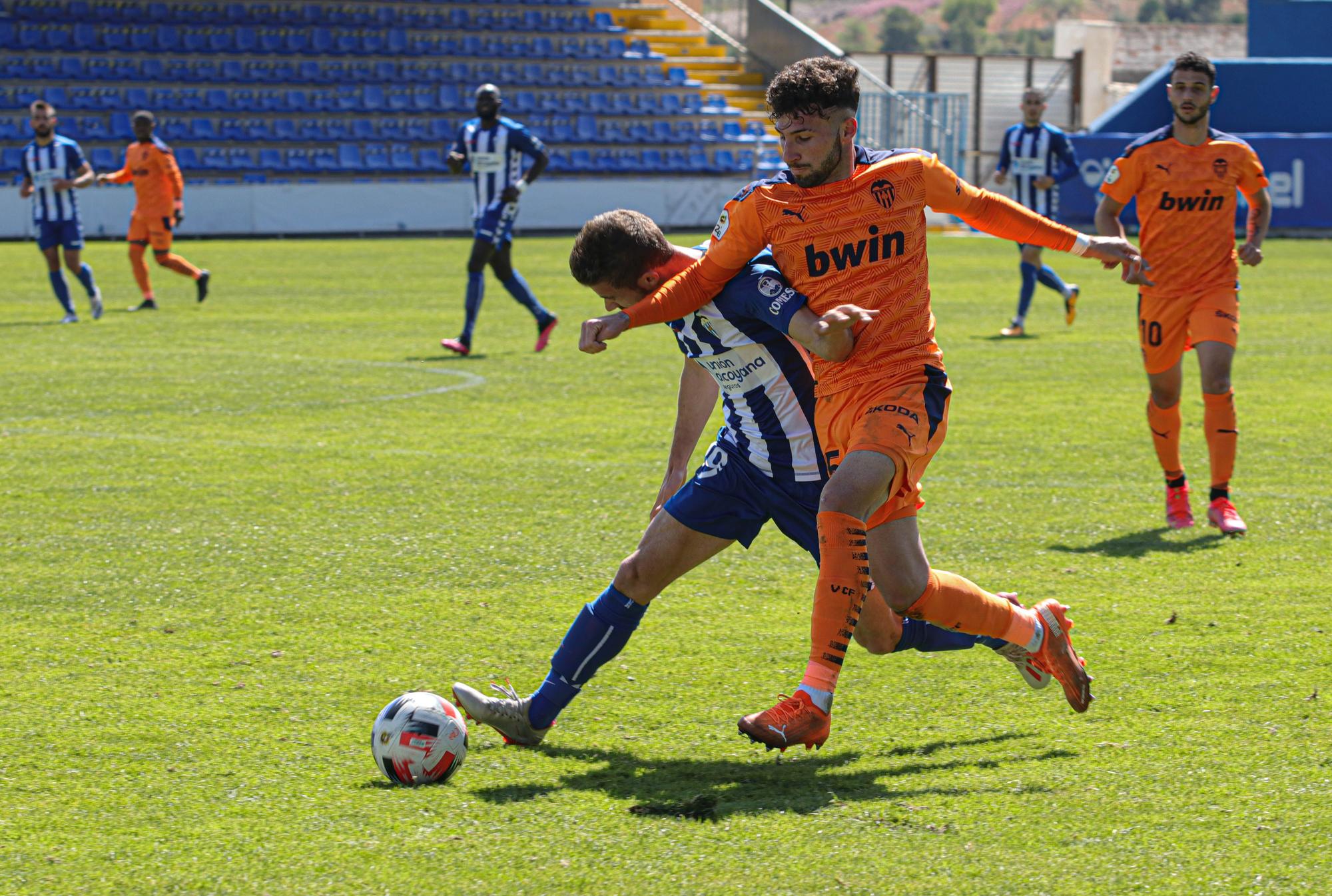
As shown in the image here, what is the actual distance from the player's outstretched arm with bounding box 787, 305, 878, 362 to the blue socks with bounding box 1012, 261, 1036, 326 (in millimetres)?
11447

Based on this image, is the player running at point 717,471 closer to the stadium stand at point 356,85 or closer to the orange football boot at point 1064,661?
the orange football boot at point 1064,661

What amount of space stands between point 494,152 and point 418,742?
35.6 feet

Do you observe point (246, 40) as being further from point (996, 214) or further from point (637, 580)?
point (637, 580)

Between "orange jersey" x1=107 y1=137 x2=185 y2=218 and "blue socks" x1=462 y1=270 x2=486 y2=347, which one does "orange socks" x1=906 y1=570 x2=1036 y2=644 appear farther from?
"orange jersey" x1=107 y1=137 x2=185 y2=218

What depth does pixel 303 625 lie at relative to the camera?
5.58 meters

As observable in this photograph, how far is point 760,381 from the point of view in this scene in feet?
14.5

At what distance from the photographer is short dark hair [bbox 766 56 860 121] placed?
4172mm

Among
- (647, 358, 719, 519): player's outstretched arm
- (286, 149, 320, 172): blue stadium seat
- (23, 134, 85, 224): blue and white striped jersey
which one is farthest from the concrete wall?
(647, 358, 719, 519): player's outstretched arm

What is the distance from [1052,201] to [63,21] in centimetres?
2218

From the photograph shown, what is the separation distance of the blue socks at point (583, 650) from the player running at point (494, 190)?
9385 mm

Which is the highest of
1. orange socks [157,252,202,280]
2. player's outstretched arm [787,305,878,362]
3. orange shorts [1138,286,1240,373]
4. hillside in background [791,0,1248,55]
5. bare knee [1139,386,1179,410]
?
hillside in background [791,0,1248,55]

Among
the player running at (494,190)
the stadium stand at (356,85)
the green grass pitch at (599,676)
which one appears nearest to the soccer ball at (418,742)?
the green grass pitch at (599,676)

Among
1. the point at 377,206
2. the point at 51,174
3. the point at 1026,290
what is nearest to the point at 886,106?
the point at 377,206

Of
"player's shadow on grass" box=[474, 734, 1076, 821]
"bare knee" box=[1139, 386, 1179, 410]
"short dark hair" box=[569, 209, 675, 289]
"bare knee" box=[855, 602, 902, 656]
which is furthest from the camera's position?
"bare knee" box=[1139, 386, 1179, 410]
